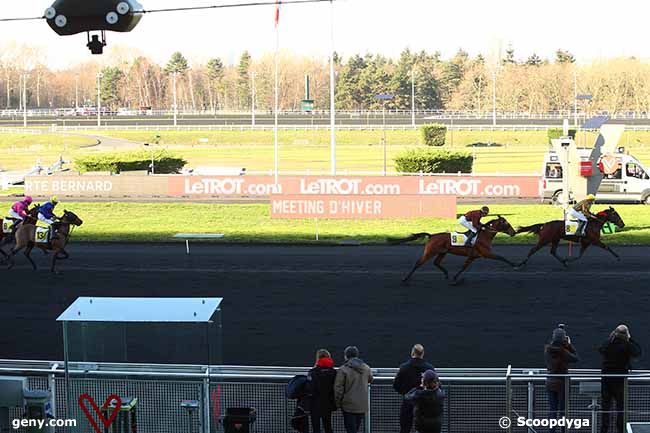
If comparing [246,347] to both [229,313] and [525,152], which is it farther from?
[525,152]

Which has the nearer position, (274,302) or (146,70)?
(274,302)

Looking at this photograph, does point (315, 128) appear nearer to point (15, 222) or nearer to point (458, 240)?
point (15, 222)

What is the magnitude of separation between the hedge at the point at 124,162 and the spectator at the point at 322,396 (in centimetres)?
3653

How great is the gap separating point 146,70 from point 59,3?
13651 centimetres

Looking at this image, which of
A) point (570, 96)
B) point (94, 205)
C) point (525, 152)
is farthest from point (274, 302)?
point (570, 96)

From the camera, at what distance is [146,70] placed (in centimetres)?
14312

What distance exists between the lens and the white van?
105 ft

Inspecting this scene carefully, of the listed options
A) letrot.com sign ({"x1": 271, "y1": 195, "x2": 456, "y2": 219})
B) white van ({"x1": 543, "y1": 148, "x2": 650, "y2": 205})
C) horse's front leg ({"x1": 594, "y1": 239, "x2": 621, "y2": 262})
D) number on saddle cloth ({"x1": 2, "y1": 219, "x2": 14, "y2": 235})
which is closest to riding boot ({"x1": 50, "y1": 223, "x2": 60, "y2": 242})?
number on saddle cloth ({"x1": 2, "y1": 219, "x2": 14, "y2": 235})

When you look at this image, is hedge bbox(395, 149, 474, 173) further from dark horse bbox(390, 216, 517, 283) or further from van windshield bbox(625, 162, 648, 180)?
dark horse bbox(390, 216, 517, 283)

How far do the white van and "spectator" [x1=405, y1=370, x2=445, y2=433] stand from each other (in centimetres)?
2582

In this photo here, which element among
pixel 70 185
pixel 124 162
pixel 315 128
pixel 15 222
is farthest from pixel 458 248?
pixel 315 128

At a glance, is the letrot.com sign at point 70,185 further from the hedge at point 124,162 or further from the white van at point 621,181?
the white van at point 621,181

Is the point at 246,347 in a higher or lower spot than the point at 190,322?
lower

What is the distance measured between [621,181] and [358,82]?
8489 centimetres
